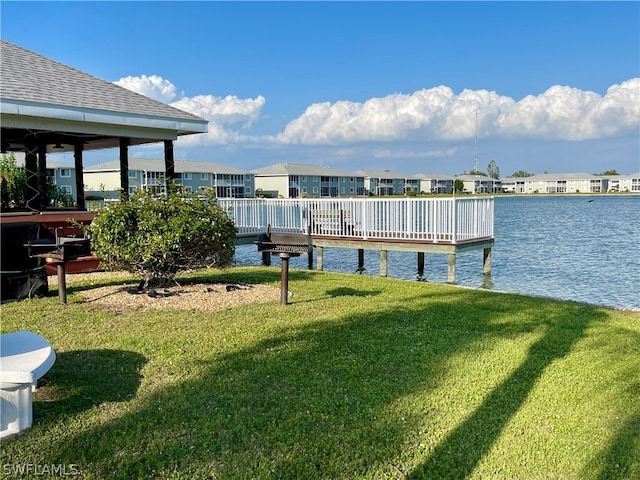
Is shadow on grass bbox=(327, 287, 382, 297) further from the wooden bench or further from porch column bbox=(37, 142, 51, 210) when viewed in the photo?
porch column bbox=(37, 142, 51, 210)

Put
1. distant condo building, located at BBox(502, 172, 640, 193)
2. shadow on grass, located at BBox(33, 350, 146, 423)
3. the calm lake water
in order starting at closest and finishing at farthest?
shadow on grass, located at BBox(33, 350, 146, 423), the calm lake water, distant condo building, located at BBox(502, 172, 640, 193)

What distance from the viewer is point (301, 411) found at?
4.06 metres

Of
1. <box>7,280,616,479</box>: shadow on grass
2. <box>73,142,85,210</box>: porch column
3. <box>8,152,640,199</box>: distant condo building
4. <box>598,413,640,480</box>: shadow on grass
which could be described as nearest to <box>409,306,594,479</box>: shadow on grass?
<box>7,280,616,479</box>: shadow on grass

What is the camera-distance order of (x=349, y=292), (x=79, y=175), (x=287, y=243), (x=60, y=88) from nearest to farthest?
(x=287, y=243) → (x=349, y=292) → (x=60, y=88) → (x=79, y=175)

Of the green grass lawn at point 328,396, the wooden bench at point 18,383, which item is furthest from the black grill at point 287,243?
the wooden bench at point 18,383

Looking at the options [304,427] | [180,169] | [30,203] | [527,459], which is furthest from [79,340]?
[180,169]

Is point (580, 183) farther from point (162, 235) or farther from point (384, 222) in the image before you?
point (162, 235)

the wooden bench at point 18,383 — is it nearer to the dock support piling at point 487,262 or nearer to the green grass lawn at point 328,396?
the green grass lawn at point 328,396

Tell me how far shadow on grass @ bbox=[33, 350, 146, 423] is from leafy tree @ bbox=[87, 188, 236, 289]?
2.60 metres

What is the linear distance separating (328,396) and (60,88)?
31.0 ft

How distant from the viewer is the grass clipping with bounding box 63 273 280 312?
7.61m

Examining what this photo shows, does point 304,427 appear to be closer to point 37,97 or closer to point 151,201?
point 151,201

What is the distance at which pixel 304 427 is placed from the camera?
3814 millimetres

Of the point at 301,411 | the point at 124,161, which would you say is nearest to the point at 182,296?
the point at 301,411
